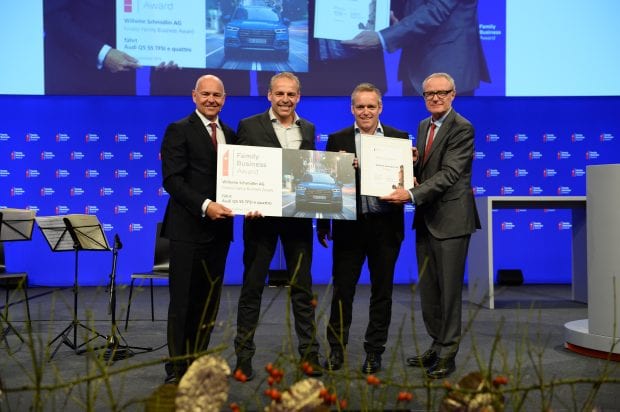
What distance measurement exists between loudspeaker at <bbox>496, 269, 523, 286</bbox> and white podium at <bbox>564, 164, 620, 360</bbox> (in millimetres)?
4119

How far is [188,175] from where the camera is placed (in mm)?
3340

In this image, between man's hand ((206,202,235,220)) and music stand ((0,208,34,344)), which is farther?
music stand ((0,208,34,344))

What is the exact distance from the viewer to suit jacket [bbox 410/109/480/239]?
3520 mm

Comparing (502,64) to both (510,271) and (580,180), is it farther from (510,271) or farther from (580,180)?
(510,271)

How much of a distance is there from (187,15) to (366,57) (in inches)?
79.3

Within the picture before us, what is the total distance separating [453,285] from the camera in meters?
3.60

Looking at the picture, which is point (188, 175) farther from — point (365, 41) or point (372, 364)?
point (365, 41)

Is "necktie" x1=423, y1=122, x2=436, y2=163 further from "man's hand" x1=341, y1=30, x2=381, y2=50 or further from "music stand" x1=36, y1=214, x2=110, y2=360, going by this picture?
"man's hand" x1=341, y1=30, x2=381, y2=50

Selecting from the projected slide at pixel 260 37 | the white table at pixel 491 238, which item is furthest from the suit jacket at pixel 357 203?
the projected slide at pixel 260 37

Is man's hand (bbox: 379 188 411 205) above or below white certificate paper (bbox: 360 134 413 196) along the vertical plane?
below

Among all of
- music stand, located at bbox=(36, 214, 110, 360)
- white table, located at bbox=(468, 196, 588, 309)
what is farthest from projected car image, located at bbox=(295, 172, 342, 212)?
white table, located at bbox=(468, 196, 588, 309)

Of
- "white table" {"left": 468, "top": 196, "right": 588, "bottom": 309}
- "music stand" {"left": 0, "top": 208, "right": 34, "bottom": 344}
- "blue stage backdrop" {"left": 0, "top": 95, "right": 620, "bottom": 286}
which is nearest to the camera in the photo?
"music stand" {"left": 0, "top": 208, "right": 34, "bottom": 344}

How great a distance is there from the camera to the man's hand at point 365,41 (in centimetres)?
768

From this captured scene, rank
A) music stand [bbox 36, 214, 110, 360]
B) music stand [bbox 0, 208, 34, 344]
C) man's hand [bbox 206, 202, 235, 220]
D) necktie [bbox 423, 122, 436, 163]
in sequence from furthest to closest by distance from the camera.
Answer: music stand [bbox 0, 208, 34, 344] → music stand [bbox 36, 214, 110, 360] → necktie [bbox 423, 122, 436, 163] → man's hand [bbox 206, 202, 235, 220]
